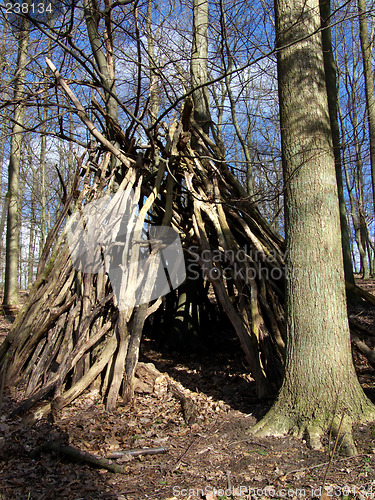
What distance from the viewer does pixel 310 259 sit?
3.20 metres

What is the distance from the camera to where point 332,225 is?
323 cm

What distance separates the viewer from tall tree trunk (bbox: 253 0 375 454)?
3.05m

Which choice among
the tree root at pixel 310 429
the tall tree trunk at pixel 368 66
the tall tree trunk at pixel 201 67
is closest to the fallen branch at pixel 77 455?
the tree root at pixel 310 429

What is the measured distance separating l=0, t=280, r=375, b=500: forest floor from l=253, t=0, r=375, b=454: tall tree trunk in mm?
224

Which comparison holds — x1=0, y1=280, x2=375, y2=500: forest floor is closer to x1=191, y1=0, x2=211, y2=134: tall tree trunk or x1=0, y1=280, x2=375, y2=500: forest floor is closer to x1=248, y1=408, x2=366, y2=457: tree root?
x1=248, y1=408, x2=366, y2=457: tree root

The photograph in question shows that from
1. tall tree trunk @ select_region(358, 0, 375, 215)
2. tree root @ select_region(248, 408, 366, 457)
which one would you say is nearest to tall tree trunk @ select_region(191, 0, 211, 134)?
tall tree trunk @ select_region(358, 0, 375, 215)

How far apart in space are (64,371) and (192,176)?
10.6ft

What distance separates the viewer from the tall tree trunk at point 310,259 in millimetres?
3055

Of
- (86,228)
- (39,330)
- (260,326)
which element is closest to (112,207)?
(86,228)

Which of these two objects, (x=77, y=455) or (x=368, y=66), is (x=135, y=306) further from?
(x=368, y=66)

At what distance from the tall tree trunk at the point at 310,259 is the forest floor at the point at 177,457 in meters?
0.22

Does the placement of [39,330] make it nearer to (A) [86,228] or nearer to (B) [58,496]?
(A) [86,228]

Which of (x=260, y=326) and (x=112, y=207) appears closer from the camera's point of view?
(x=260, y=326)

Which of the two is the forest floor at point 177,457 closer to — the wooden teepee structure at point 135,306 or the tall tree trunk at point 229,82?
the wooden teepee structure at point 135,306
